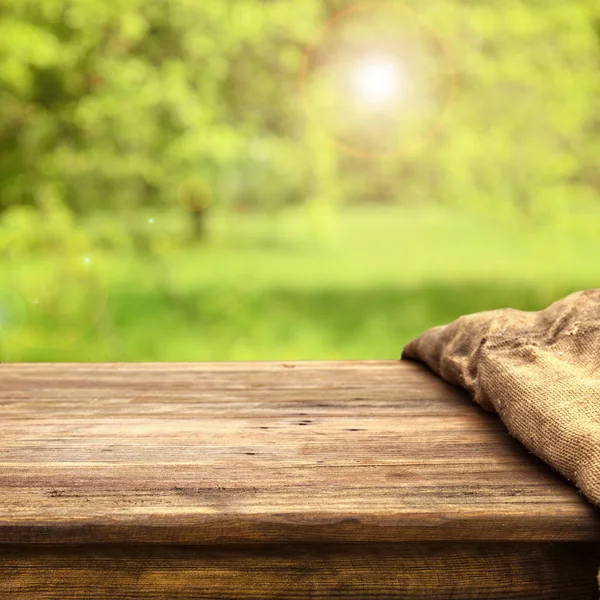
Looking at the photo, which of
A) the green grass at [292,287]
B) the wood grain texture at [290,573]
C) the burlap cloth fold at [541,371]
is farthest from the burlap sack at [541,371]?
the green grass at [292,287]

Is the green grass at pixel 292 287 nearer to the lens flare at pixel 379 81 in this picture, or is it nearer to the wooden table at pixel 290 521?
the lens flare at pixel 379 81

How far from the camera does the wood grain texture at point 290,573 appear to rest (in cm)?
85

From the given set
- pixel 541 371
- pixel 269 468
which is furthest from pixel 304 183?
pixel 269 468

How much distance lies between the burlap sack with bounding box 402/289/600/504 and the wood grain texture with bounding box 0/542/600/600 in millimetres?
124

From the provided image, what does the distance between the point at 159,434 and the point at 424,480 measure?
0.46 meters

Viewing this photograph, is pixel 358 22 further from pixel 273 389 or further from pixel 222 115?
pixel 273 389

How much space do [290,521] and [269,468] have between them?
6.8 inches

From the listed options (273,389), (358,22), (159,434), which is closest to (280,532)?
(159,434)

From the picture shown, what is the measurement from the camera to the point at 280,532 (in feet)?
2.70

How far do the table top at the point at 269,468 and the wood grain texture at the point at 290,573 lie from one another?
0.04 m

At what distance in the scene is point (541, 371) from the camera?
1.19 meters

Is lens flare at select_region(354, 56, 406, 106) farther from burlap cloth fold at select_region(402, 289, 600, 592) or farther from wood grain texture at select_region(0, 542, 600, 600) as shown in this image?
wood grain texture at select_region(0, 542, 600, 600)

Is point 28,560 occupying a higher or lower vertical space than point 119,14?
lower

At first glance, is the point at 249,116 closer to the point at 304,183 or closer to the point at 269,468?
the point at 304,183
